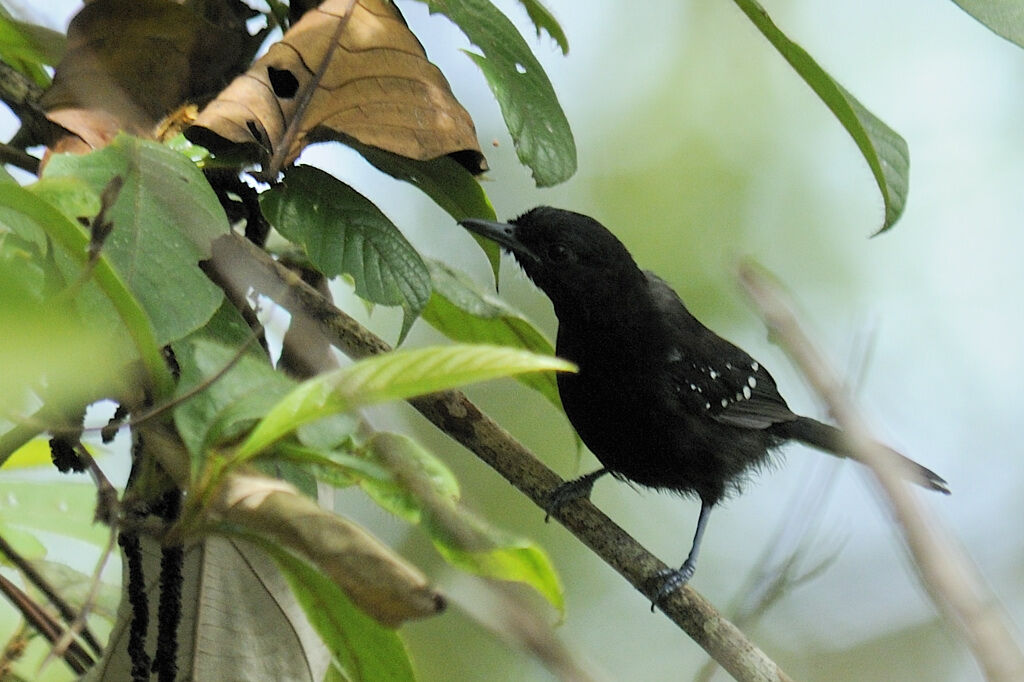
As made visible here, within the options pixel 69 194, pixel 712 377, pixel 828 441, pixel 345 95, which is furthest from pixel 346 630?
pixel 828 441

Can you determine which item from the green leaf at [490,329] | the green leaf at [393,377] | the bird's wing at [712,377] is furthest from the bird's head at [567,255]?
the green leaf at [393,377]

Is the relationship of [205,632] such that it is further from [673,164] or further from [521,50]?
[673,164]

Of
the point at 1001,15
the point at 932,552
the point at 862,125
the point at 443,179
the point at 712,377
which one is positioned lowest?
the point at 712,377

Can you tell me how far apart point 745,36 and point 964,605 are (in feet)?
19.9

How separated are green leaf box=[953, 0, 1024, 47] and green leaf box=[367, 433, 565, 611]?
1080mm

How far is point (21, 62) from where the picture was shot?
1985 mm

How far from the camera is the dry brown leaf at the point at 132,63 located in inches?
65.1

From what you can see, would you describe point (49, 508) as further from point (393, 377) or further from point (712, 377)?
point (712, 377)

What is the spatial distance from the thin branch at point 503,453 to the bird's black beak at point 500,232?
1.18 feet

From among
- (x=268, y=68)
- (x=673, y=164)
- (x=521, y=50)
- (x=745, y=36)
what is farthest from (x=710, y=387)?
(x=745, y=36)

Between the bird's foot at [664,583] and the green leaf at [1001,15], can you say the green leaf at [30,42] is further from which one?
the green leaf at [1001,15]

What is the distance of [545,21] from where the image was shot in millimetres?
2045

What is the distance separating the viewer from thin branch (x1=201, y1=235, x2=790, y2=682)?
5.36ft

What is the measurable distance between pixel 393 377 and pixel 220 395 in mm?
246
